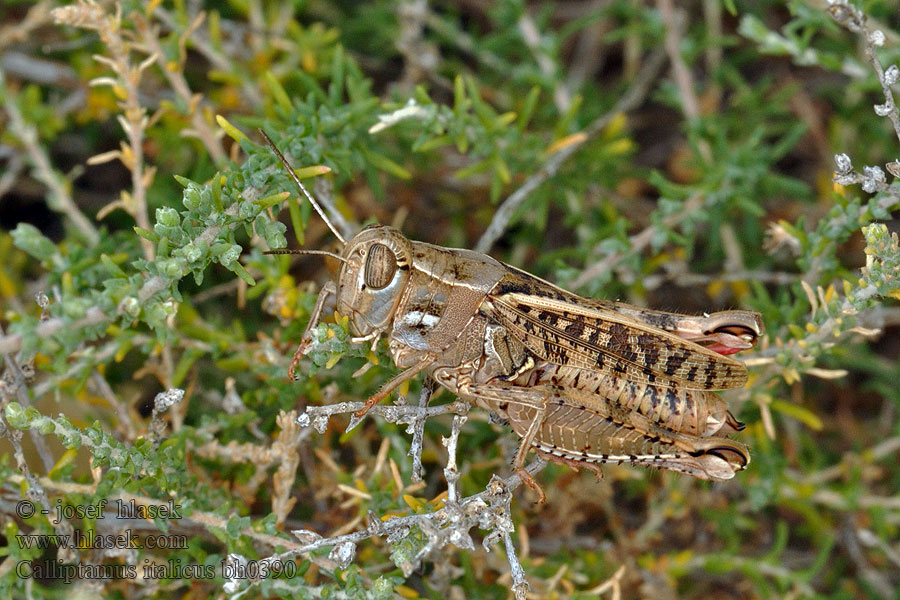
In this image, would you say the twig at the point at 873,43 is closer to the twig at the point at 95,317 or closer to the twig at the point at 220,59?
the twig at the point at 95,317

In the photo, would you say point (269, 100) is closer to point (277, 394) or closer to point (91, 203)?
point (91, 203)

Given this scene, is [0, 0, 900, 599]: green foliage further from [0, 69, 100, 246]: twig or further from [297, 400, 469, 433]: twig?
[297, 400, 469, 433]: twig

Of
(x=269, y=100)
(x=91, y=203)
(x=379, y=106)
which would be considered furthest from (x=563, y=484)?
(x=91, y=203)

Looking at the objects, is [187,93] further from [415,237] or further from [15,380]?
[415,237]

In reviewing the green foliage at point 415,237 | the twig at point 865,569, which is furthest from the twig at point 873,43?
the twig at point 865,569

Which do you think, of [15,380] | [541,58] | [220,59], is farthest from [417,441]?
[541,58]

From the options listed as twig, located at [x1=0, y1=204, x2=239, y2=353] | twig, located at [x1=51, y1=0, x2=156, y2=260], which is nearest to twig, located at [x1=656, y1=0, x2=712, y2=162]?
twig, located at [x1=51, y1=0, x2=156, y2=260]
